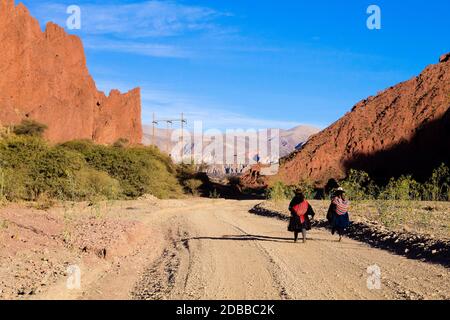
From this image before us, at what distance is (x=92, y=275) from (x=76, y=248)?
2.51 meters

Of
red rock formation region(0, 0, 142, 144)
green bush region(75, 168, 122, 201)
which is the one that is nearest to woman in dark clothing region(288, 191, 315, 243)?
green bush region(75, 168, 122, 201)

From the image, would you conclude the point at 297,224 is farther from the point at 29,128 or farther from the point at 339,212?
the point at 29,128

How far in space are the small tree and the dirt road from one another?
5136 cm

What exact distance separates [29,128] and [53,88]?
19959 millimetres

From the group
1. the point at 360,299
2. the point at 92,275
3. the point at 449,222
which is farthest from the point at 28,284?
the point at 449,222

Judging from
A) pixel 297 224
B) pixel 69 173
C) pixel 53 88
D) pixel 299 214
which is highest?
pixel 53 88

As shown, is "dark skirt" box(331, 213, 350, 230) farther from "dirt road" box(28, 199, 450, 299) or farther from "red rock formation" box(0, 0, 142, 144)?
"red rock formation" box(0, 0, 142, 144)

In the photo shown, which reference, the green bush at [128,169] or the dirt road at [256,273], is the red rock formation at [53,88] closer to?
the green bush at [128,169]

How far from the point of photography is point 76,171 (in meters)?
32.8

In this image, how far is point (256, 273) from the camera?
30.8ft

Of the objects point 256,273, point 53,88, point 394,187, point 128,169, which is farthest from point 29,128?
point 256,273

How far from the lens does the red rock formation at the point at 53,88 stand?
238 ft

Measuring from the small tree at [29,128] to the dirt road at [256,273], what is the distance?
169ft
